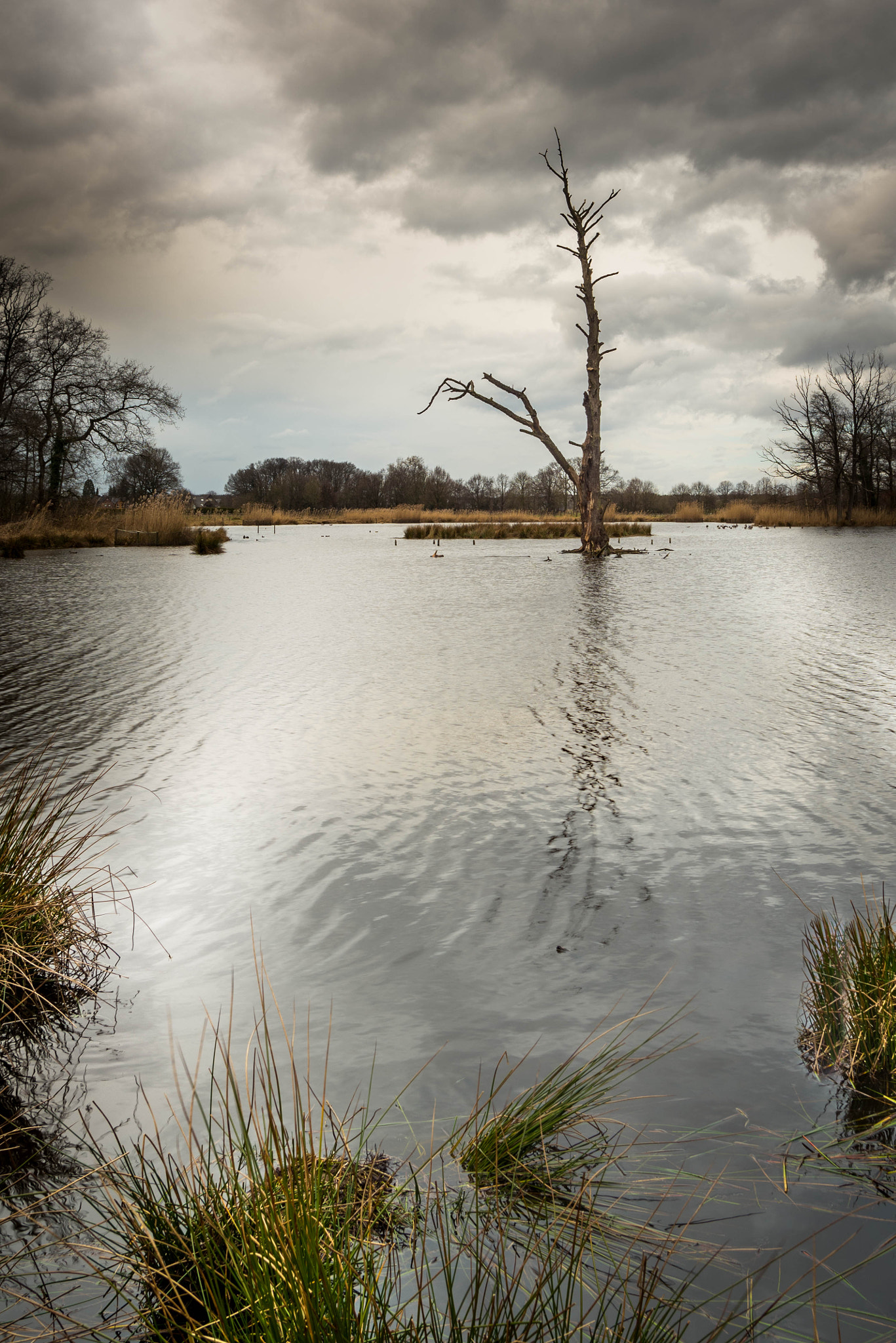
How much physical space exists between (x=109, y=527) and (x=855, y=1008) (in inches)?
1207

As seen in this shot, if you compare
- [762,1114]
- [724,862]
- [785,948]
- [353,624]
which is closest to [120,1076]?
[762,1114]

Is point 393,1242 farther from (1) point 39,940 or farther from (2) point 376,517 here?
(2) point 376,517

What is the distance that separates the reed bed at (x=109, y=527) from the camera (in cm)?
2675

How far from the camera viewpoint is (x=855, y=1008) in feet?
7.91

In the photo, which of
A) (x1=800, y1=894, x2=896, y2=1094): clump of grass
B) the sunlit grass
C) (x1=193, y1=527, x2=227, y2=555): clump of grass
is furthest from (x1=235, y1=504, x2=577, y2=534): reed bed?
(x1=800, y1=894, x2=896, y2=1094): clump of grass

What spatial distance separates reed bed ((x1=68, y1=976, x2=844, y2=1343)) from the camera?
1389 millimetres

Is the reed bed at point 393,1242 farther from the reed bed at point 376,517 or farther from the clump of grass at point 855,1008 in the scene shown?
the reed bed at point 376,517

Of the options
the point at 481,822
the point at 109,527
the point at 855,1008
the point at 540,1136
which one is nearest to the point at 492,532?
the point at 109,527

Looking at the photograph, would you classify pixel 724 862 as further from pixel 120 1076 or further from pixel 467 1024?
pixel 120 1076

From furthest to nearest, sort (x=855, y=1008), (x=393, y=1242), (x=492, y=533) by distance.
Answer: (x=492, y=533) < (x=855, y=1008) < (x=393, y=1242)

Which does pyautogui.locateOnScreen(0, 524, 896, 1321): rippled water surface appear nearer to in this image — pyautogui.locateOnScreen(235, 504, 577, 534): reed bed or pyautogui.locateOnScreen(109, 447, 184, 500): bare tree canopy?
pyautogui.locateOnScreen(235, 504, 577, 534): reed bed

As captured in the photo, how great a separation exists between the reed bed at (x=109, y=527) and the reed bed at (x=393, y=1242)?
1087 inches

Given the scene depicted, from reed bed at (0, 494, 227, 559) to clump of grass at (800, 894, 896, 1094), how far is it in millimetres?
27636

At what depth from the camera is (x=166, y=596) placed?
46.7 ft
